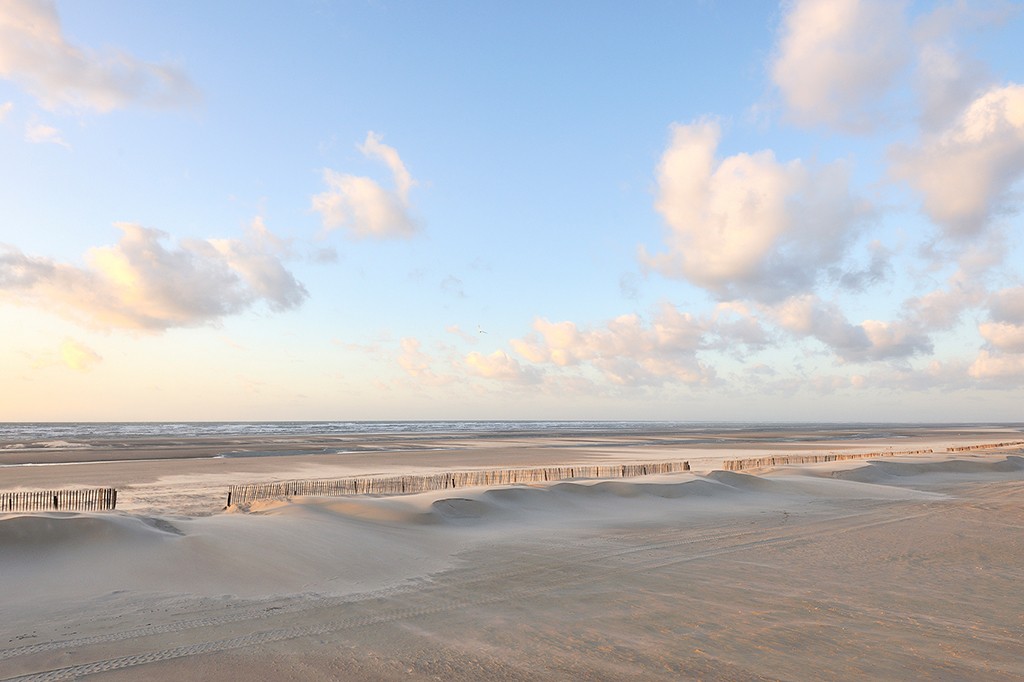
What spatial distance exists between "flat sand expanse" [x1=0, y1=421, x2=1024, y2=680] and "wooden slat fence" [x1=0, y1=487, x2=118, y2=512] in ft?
11.0

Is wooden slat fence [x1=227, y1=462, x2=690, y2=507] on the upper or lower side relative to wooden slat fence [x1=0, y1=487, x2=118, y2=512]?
lower

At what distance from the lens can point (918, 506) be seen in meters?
22.2

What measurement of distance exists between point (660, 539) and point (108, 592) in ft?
39.3

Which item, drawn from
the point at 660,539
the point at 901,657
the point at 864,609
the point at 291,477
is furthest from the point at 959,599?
the point at 291,477

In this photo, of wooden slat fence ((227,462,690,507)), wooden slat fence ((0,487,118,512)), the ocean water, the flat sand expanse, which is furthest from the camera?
the ocean water

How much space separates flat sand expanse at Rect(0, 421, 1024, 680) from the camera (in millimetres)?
7641

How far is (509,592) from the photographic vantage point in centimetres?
1086

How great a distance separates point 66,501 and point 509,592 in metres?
19.1

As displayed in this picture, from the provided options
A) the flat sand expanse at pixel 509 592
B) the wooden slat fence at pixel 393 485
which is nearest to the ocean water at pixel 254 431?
the wooden slat fence at pixel 393 485

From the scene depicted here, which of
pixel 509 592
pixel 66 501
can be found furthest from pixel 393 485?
pixel 509 592

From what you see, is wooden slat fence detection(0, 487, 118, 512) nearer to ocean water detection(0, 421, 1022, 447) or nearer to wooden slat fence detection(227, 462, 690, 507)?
wooden slat fence detection(227, 462, 690, 507)

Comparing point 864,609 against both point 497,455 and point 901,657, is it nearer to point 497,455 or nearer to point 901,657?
point 901,657

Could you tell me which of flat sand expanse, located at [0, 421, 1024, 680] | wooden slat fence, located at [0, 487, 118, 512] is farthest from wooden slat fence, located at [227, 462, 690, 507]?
wooden slat fence, located at [0, 487, 118, 512]

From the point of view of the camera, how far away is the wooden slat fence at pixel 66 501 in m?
18.8
